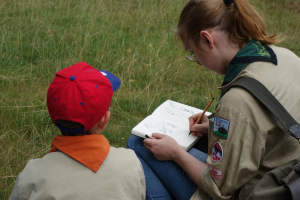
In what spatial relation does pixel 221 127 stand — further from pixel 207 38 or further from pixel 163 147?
pixel 207 38

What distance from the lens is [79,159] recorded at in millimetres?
1376

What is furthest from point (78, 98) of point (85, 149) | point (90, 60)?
point (90, 60)

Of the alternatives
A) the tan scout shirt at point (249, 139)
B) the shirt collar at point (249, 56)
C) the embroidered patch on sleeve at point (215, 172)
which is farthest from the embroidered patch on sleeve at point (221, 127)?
the shirt collar at point (249, 56)

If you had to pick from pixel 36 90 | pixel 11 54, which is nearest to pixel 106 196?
pixel 36 90

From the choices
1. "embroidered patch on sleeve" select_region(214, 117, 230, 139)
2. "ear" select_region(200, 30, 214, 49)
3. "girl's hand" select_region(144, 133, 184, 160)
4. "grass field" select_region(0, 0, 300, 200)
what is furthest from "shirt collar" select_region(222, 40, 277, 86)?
"grass field" select_region(0, 0, 300, 200)

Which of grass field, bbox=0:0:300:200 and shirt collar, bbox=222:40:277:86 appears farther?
grass field, bbox=0:0:300:200

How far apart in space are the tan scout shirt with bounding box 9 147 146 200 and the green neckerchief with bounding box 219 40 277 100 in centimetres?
72

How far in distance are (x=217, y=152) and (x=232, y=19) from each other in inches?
28.1

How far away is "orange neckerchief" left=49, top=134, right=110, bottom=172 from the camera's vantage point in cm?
138

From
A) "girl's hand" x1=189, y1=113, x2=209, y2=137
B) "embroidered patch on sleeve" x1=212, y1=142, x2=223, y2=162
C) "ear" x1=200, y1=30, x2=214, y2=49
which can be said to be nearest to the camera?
"embroidered patch on sleeve" x1=212, y1=142, x2=223, y2=162

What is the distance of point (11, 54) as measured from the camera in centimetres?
358

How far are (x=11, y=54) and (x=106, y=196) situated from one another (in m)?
2.76

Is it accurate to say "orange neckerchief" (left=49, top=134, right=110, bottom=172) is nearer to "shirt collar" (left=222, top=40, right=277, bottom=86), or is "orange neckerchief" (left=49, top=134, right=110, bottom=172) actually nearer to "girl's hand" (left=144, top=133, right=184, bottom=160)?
"girl's hand" (left=144, top=133, right=184, bottom=160)

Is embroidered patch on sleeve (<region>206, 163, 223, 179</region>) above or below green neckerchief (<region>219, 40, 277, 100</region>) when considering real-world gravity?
below
